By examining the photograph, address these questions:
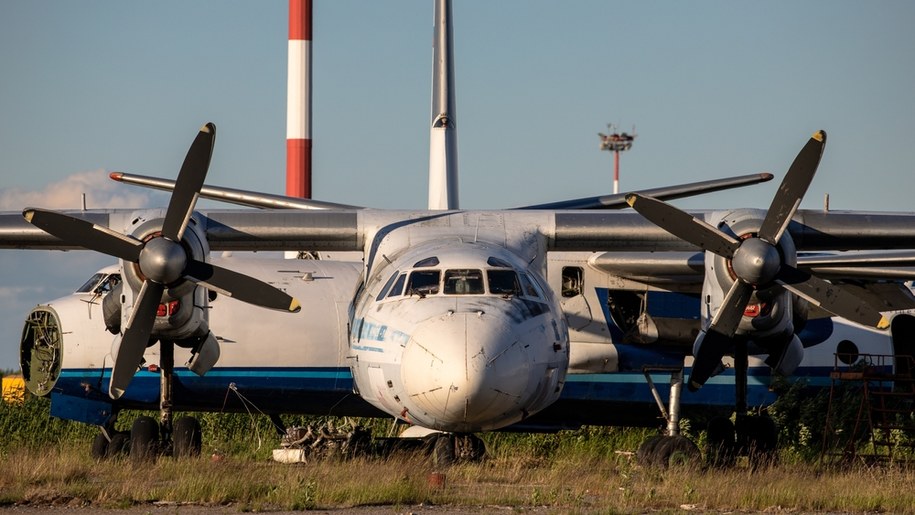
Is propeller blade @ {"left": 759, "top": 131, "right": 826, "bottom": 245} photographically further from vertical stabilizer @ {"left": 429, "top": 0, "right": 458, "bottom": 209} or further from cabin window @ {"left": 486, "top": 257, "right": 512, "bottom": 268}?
vertical stabilizer @ {"left": 429, "top": 0, "right": 458, "bottom": 209}

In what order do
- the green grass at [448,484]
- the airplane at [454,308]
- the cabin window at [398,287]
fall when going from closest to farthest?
the green grass at [448,484], the airplane at [454,308], the cabin window at [398,287]

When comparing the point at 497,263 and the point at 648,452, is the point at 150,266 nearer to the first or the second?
the point at 497,263

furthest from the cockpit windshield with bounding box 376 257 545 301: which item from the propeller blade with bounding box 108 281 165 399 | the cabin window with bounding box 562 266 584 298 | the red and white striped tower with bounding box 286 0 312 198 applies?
the red and white striped tower with bounding box 286 0 312 198

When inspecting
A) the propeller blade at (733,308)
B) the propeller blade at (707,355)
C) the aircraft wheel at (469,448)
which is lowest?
the aircraft wheel at (469,448)

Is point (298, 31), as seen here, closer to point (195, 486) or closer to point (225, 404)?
point (225, 404)

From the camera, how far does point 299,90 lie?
30.2 m

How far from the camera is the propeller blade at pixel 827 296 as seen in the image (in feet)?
51.4

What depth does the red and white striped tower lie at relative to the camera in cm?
2975

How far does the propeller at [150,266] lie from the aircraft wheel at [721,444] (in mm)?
5579

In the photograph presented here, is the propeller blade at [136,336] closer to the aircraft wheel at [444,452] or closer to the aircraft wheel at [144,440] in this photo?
the aircraft wheel at [144,440]

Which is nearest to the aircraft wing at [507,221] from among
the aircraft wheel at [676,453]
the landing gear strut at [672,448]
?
the landing gear strut at [672,448]

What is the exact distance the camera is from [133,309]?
1591 centimetres

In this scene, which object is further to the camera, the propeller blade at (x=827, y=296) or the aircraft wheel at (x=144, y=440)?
the aircraft wheel at (x=144, y=440)

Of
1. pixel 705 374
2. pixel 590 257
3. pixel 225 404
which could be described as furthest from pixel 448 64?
pixel 705 374
